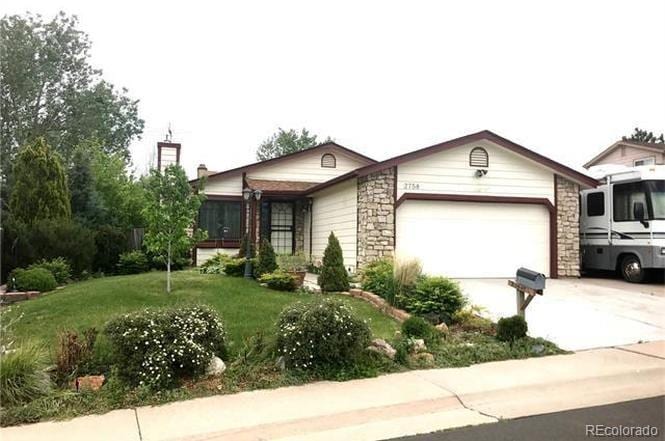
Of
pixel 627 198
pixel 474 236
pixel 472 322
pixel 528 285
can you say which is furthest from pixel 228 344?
pixel 627 198

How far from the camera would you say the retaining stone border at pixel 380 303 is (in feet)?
28.7

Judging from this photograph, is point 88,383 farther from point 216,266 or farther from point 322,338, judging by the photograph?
point 216,266

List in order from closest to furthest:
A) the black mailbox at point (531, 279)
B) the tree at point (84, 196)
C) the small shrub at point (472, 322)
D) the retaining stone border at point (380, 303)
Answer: the black mailbox at point (531, 279) < the small shrub at point (472, 322) < the retaining stone border at point (380, 303) < the tree at point (84, 196)

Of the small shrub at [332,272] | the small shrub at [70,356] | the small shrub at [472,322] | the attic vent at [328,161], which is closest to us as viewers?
the small shrub at [70,356]

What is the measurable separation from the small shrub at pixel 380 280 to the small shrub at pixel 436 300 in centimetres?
71

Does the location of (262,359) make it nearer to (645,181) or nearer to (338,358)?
(338,358)

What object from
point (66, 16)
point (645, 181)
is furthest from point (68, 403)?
point (66, 16)

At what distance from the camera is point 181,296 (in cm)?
1028

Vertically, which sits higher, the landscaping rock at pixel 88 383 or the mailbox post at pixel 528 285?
the mailbox post at pixel 528 285

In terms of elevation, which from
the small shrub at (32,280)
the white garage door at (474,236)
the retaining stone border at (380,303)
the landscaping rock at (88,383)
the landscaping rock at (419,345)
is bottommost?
the landscaping rock at (88,383)

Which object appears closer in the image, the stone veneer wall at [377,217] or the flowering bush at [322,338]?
the flowering bush at [322,338]

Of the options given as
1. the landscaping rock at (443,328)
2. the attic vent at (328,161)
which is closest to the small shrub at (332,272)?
the landscaping rock at (443,328)

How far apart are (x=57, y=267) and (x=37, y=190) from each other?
3.64 metres

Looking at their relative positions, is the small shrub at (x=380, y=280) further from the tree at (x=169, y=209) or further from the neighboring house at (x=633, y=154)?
the neighboring house at (x=633, y=154)
